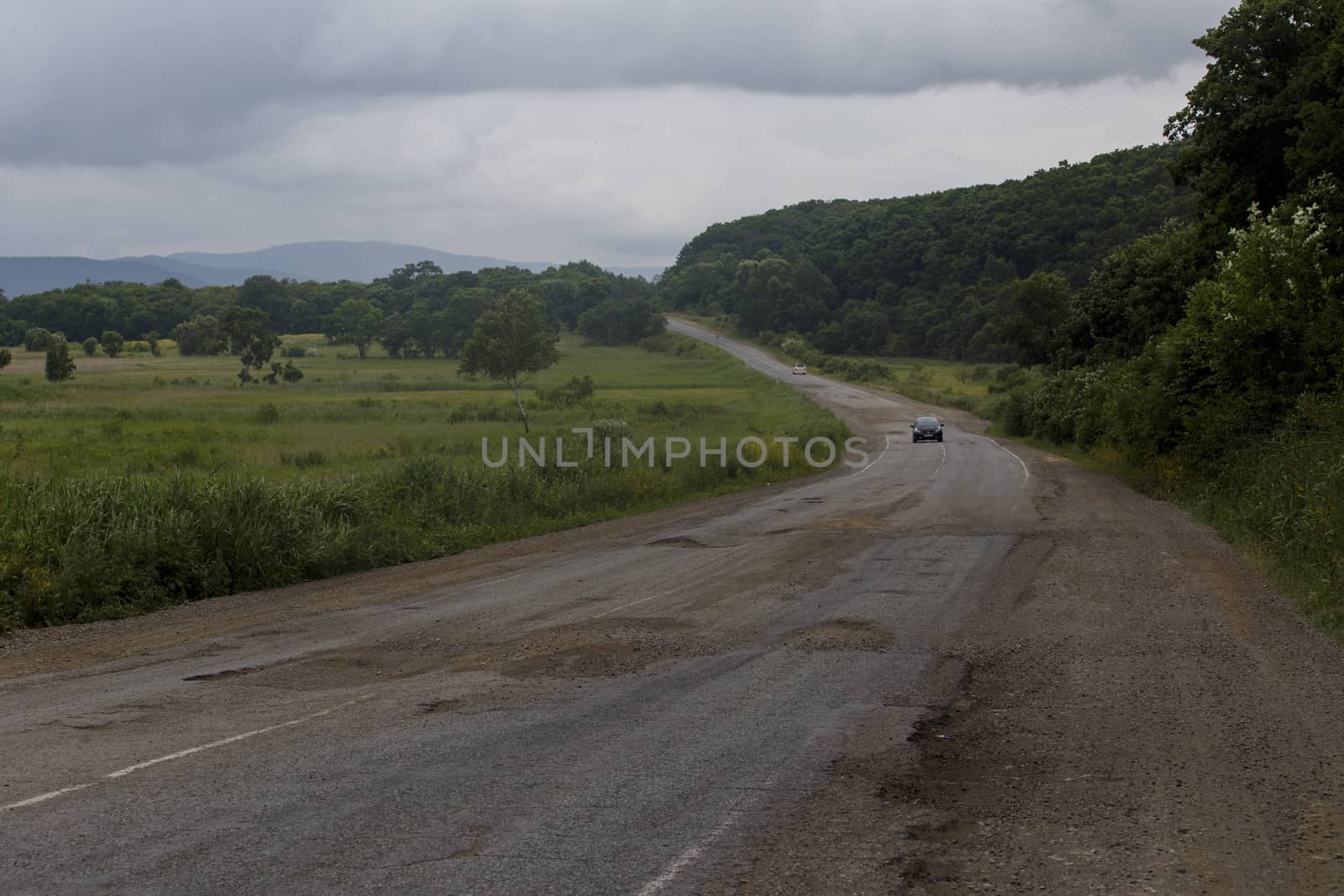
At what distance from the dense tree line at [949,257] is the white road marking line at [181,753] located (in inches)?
3268

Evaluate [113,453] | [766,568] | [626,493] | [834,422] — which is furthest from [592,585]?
[834,422]

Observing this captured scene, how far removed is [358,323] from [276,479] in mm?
107915

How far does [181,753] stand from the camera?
7578 mm

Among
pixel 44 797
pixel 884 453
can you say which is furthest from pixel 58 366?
pixel 44 797

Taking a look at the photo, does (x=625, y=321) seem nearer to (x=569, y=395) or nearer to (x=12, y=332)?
(x=12, y=332)

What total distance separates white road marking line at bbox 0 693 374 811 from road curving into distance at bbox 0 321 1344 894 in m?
0.05

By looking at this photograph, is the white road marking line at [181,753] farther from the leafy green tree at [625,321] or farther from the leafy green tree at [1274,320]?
the leafy green tree at [625,321]

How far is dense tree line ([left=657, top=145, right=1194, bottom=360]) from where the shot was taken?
106 meters

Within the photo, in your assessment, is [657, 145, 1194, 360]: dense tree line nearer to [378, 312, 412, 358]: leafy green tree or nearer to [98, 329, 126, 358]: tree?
[378, 312, 412, 358]: leafy green tree

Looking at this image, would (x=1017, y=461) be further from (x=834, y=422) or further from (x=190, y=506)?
(x=190, y=506)

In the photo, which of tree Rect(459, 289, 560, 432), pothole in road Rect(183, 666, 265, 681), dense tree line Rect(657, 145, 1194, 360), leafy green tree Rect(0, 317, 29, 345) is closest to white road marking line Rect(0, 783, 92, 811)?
pothole in road Rect(183, 666, 265, 681)

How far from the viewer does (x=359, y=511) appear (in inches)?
762

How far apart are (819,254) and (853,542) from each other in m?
136

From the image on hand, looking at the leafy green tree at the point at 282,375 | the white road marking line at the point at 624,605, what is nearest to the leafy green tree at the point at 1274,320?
the white road marking line at the point at 624,605
